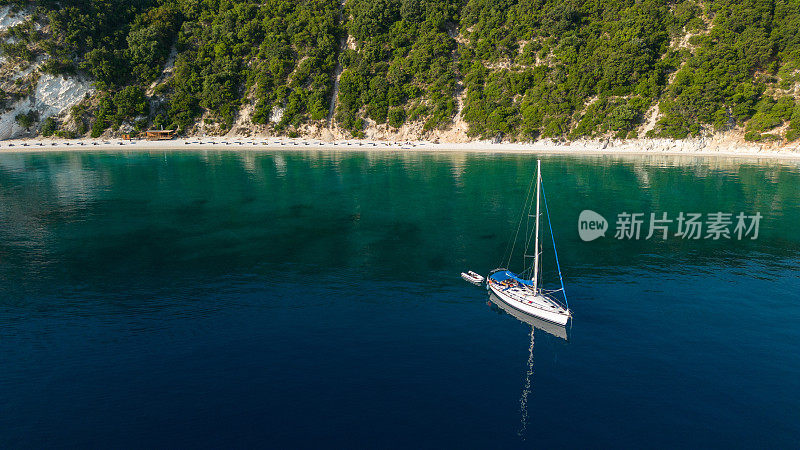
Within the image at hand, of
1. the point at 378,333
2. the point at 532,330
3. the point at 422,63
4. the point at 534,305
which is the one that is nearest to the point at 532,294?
the point at 534,305

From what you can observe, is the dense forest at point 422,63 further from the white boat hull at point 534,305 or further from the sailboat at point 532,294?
the white boat hull at point 534,305

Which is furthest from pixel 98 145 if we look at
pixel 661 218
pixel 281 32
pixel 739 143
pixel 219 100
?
pixel 739 143

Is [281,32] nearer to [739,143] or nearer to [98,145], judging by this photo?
[98,145]

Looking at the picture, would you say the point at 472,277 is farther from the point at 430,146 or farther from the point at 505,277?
the point at 430,146

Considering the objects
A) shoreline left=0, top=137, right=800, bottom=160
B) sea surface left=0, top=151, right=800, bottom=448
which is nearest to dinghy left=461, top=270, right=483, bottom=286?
sea surface left=0, top=151, right=800, bottom=448

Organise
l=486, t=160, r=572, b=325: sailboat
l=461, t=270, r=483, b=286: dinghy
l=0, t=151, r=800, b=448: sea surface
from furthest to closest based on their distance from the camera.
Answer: l=461, t=270, r=483, b=286: dinghy
l=486, t=160, r=572, b=325: sailboat
l=0, t=151, r=800, b=448: sea surface

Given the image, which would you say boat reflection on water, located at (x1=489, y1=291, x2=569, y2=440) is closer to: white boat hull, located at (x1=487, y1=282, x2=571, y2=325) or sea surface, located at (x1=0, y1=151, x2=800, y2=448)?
sea surface, located at (x1=0, y1=151, x2=800, y2=448)

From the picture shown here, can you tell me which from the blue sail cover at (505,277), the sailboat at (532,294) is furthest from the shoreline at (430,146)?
the sailboat at (532,294)
